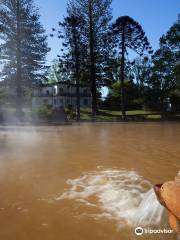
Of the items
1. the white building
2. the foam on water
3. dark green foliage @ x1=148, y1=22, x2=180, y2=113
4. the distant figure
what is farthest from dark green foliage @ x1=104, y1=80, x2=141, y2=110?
the distant figure

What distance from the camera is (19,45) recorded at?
3041 cm

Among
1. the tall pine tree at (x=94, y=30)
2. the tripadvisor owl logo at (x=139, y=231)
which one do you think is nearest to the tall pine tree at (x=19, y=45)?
the tall pine tree at (x=94, y=30)

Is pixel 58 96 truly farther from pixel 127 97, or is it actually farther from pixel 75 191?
pixel 75 191

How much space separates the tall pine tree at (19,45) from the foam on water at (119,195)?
82.4 feet

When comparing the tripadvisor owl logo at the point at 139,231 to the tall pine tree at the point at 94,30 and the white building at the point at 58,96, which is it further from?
the white building at the point at 58,96

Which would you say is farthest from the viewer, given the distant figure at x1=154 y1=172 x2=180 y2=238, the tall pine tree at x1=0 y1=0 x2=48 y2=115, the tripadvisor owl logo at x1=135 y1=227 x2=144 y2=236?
the tall pine tree at x1=0 y1=0 x2=48 y2=115

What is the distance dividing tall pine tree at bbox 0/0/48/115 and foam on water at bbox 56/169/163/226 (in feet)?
82.4

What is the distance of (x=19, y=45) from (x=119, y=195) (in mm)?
28731

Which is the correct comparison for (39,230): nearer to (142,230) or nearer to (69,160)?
(142,230)

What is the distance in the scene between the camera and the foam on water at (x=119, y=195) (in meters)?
3.17

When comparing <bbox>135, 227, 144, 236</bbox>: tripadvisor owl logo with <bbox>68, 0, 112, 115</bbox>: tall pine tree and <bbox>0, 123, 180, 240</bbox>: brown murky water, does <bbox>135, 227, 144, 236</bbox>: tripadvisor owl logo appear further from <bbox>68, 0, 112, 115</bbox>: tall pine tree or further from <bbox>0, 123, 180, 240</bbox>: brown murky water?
<bbox>68, 0, 112, 115</bbox>: tall pine tree

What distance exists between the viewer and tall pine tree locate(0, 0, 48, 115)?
99.8ft

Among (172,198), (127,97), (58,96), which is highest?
(58,96)

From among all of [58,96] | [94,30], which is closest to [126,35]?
[94,30]
